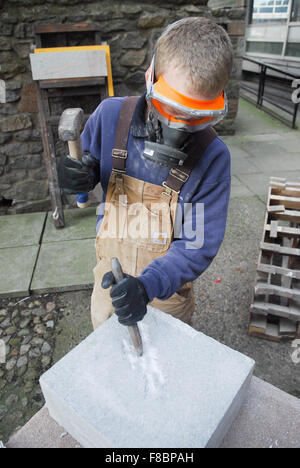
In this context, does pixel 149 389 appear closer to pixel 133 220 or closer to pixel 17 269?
pixel 133 220

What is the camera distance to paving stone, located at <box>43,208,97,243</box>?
3971mm

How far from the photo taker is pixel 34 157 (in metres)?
4.17

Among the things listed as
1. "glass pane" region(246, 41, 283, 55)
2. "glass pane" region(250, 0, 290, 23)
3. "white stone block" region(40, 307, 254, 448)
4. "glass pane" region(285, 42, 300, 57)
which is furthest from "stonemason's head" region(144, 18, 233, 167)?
"glass pane" region(246, 41, 283, 55)

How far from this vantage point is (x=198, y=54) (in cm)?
121

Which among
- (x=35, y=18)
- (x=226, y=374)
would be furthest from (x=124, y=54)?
(x=226, y=374)

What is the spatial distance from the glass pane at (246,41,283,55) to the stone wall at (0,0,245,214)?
8.43 meters

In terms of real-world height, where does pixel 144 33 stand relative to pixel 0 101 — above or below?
above

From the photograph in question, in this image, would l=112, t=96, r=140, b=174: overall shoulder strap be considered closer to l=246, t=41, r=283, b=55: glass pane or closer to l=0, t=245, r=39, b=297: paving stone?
l=0, t=245, r=39, b=297: paving stone

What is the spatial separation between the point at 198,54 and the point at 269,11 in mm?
12539

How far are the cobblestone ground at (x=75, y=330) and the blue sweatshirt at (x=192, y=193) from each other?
4.55ft

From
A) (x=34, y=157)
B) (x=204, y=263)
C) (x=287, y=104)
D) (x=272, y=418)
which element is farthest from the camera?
(x=287, y=104)

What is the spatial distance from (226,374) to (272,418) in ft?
0.85
